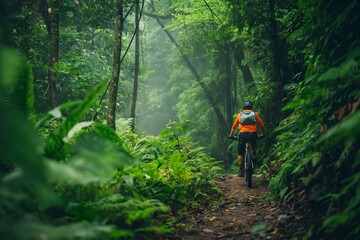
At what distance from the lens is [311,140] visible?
2.86 metres

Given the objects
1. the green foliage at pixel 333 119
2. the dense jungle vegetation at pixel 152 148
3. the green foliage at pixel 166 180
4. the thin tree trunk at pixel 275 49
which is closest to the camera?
the dense jungle vegetation at pixel 152 148

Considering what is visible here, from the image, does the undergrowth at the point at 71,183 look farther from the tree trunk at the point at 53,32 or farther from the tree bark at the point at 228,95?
the tree bark at the point at 228,95

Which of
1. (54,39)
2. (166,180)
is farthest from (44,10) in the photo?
(166,180)

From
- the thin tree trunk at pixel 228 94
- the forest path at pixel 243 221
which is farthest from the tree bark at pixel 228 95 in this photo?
the forest path at pixel 243 221

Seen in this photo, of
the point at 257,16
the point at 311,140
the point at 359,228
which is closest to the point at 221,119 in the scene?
the point at 257,16

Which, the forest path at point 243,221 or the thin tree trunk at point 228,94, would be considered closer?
the forest path at point 243,221

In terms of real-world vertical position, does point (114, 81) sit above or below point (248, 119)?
above

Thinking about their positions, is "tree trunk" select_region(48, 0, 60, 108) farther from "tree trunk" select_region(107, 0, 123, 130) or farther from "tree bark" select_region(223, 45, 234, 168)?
"tree bark" select_region(223, 45, 234, 168)

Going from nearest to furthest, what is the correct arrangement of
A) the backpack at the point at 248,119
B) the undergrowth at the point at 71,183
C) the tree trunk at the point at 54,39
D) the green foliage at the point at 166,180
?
the undergrowth at the point at 71,183 → the green foliage at the point at 166,180 → the backpack at the point at 248,119 → the tree trunk at the point at 54,39

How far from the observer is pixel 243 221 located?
9.78ft

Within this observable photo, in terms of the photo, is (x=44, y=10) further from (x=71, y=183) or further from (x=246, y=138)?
(x=246, y=138)

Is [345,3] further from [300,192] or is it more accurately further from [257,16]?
[257,16]

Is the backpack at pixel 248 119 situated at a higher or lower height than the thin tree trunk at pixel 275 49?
lower

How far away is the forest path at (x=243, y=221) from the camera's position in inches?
91.4
